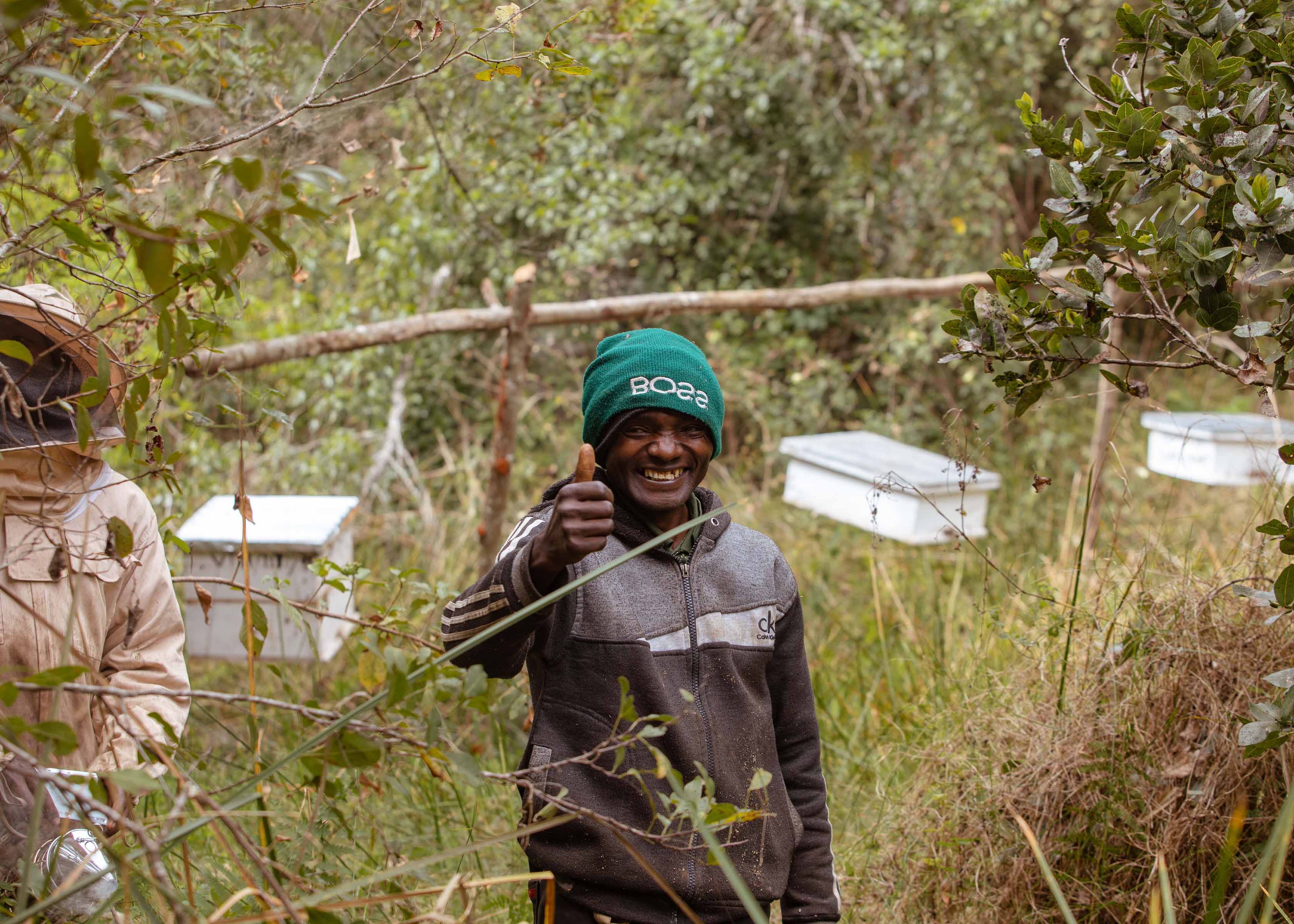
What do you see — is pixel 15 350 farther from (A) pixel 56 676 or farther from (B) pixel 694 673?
(B) pixel 694 673

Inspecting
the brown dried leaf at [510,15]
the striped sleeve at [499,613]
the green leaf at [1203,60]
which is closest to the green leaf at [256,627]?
the striped sleeve at [499,613]

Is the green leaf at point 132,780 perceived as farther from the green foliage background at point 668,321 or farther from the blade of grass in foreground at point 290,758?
the green foliage background at point 668,321

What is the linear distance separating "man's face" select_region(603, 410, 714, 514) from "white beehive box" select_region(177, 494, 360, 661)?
1657 mm

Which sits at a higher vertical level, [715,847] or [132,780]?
[132,780]

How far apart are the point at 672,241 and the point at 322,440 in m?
2.87

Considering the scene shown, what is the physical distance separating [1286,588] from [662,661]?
1039mm

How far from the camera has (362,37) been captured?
425 cm

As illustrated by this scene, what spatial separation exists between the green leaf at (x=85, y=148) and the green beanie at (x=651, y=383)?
1.02 m

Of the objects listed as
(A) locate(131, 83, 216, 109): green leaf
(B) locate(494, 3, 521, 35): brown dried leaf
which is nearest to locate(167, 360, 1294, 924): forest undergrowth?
(A) locate(131, 83, 216, 109): green leaf

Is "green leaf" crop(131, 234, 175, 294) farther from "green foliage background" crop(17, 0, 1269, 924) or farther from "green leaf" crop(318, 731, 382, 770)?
"green leaf" crop(318, 731, 382, 770)

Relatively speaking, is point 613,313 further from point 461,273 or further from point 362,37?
point 461,273

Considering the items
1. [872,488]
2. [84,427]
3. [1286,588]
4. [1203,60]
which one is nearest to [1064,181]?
[1203,60]

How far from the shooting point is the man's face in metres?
1.90

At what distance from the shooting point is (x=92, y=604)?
2.04m
